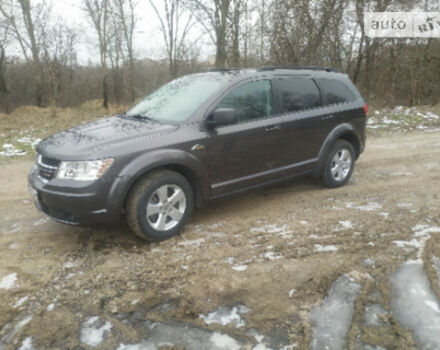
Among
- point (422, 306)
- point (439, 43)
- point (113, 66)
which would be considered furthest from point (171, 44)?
point (422, 306)

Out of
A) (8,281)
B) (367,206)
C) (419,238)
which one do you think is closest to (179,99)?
(8,281)

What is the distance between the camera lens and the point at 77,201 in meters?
3.39

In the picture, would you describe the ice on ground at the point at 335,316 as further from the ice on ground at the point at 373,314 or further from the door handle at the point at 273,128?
the door handle at the point at 273,128

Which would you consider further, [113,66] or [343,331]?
[113,66]

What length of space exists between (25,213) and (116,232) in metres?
1.48

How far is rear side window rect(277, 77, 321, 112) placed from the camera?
475 centimetres

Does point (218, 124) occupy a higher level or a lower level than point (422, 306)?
higher

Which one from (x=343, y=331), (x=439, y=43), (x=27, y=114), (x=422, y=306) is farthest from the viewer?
(x=439, y=43)

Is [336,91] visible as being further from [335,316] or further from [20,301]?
[20,301]

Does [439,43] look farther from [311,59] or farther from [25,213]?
[25,213]

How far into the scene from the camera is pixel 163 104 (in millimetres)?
4520

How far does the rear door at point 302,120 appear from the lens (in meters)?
4.73

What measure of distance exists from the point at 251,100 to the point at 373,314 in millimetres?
2718

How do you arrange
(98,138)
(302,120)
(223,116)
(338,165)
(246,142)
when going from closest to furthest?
Answer: 1. (98,138)
2. (223,116)
3. (246,142)
4. (302,120)
5. (338,165)
